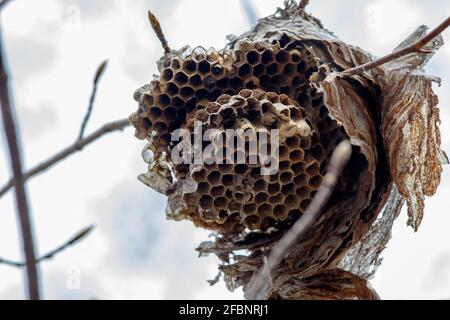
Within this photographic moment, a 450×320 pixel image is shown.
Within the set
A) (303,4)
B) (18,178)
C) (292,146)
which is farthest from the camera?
(303,4)

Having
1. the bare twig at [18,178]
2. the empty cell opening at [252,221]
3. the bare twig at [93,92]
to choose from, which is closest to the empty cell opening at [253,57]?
the empty cell opening at [252,221]

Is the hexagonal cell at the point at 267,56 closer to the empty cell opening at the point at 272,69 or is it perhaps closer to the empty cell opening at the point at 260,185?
the empty cell opening at the point at 272,69

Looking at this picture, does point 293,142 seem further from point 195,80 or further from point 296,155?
point 195,80

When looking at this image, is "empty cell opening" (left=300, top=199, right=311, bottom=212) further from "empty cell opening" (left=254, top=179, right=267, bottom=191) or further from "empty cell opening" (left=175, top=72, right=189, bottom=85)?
"empty cell opening" (left=175, top=72, right=189, bottom=85)

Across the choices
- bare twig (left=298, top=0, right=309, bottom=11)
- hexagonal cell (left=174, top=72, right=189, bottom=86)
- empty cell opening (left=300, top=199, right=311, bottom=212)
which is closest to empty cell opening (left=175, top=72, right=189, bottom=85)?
hexagonal cell (left=174, top=72, right=189, bottom=86)

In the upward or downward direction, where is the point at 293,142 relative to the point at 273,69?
downward

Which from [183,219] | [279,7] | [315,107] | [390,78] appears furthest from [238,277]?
[279,7]

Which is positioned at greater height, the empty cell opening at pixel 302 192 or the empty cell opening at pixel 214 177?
the empty cell opening at pixel 214 177

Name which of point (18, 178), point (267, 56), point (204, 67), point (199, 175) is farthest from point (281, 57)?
point (18, 178)
